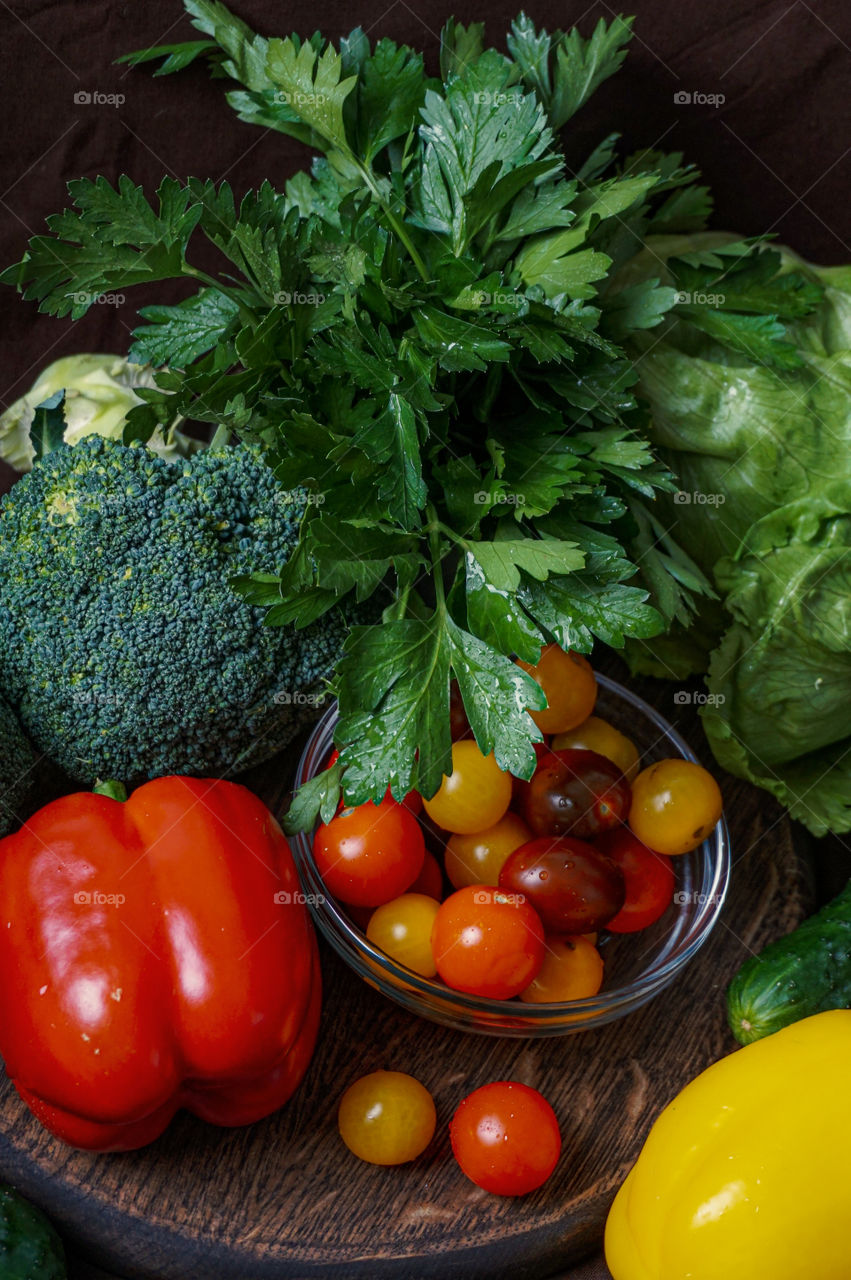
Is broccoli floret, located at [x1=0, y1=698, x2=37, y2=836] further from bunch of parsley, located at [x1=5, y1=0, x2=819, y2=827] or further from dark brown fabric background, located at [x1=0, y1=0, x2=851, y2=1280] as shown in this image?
dark brown fabric background, located at [x1=0, y1=0, x2=851, y2=1280]

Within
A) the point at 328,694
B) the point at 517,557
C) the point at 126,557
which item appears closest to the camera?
the point at 517,557

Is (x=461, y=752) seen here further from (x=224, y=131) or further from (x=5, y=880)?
(x=224, y=131)

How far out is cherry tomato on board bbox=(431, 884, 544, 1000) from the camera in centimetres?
105

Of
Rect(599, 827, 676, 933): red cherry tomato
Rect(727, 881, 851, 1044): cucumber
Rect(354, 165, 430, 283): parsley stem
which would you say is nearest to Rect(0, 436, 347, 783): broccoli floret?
Rect(354, 165, 430, 283): parsley stem

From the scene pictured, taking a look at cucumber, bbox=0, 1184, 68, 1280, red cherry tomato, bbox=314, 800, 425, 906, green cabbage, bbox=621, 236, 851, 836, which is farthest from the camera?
green cabbage, bbox=621, 236, 851, 836

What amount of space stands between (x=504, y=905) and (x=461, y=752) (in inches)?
6.0

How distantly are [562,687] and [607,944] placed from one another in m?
0.28

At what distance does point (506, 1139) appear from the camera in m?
1.05

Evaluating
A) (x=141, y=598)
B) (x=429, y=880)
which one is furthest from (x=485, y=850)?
(x=141, y=598)

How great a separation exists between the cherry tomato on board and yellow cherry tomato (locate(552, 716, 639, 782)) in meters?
0.21

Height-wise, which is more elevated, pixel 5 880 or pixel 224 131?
pixel 224 131

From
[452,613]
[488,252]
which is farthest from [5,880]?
[488,252]

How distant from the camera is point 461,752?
1128 millimetres

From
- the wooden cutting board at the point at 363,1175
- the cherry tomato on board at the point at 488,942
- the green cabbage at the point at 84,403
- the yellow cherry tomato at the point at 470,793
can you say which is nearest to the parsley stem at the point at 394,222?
the green cabbage at the point at 84,403
